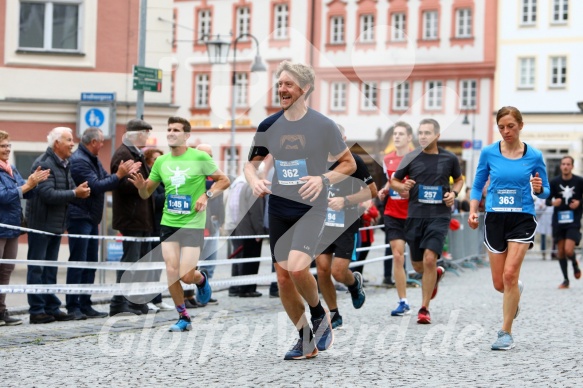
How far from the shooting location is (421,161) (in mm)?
11812

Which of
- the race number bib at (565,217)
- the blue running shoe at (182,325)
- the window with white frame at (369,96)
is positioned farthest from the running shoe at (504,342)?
the window with white frame at (369,96)

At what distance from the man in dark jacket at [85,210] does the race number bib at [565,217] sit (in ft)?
26.7

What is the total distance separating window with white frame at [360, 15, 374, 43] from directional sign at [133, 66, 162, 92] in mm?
37024

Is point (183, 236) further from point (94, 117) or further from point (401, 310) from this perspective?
point (94, 117)

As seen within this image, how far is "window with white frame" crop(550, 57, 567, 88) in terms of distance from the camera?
52.6 meters

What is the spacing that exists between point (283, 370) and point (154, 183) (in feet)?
11.8

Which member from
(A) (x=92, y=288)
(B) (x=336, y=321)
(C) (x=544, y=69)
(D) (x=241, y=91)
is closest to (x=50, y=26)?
(A) (x=92, y=288)

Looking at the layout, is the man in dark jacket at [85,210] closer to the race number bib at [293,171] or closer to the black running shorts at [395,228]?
the black running shorts at [395,228]

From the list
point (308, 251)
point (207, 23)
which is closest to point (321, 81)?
point (207, 23)

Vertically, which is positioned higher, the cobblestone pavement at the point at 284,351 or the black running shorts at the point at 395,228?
the black running shorts at the point at 395,228

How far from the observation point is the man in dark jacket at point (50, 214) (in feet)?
36.9

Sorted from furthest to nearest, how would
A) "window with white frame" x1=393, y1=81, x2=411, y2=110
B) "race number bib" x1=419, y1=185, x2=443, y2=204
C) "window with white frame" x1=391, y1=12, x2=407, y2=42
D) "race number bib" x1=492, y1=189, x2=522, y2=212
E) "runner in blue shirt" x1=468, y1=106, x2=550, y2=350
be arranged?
"window with white frame" x1=393, y1=81, x2=411, y2=110 < "window with white frame" x1=391, y1=12, x2=407, y2=42 < "race number bib" x1=419, y1=185, x2=443, y2=204 < "race number bib" x1=492, y1=189, x2=522, y2=212 < "runner in blue shirt" x1=468, y1=106, x2=550, y2=350

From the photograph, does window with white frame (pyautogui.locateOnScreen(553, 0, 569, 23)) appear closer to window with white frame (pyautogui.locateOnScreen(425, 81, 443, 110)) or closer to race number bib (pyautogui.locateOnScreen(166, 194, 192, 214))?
window with white frame (pyautogui.locateOnScreen(425, 81, 443, 110))

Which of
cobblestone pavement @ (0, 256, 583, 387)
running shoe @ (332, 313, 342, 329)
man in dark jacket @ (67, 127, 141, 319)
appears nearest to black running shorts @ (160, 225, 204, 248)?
cobblestone pavement @ (0, 256, 583, 387)
